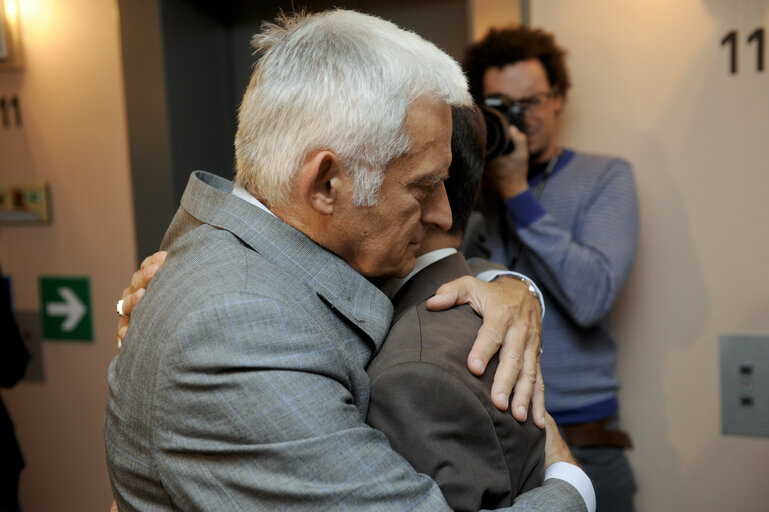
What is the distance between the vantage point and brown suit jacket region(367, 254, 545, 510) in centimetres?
81

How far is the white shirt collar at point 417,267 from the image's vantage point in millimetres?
1051

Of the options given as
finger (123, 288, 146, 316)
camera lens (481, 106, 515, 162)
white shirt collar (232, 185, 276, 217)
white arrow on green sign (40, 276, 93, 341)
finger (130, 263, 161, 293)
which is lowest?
white arrow on green sign (40, 276, 93, 341)

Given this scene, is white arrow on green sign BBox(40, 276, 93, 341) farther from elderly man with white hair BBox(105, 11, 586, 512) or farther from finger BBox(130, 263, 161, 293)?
elderly man with white hair BBox(105, 11, 586, 512)

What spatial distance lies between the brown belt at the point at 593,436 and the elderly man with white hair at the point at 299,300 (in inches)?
30.4

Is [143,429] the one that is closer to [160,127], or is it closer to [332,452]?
[332,452]

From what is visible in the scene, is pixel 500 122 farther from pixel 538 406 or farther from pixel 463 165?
pixel 538 406

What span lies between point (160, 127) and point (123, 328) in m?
1.27

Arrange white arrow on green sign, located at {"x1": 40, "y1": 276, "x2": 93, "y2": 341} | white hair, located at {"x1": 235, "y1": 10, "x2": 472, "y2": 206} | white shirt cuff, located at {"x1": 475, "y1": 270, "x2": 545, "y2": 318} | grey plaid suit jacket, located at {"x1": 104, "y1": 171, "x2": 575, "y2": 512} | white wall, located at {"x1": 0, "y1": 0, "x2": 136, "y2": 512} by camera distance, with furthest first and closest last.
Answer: white arrow on green sign, located at {"x1": 40, "y1": 276, "x2": 93, "y2": 341} → white wall, located at {"x1": 0, "y1": 0, "x2": 136, "y2": 512} → white shirt cuff, located at {"x1": 475, "y1": 270, "x2": 545, "y2": 318} → white hair, located at {"x1": 235, "y1": 10, "x2": 472, "y2": 206} → grey plaid suit jacket, located at {"x1": 104, "y1": 171, "x2": 575, "y2": 512}

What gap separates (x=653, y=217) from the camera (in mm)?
1998

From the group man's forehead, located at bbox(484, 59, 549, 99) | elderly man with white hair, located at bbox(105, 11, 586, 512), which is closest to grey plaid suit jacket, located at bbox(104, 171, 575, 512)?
elderly man with white hair, located at bbox(105, 11, 586, 512)

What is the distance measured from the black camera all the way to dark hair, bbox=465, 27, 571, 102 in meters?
0.14

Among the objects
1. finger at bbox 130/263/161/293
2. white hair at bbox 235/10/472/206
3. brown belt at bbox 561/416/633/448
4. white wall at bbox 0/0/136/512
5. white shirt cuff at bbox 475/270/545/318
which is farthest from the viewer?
white wall at bbox 0/0/136/512

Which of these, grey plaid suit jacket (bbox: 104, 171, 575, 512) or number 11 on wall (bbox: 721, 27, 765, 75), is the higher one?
number 11 on wall (bbox: 721, 27, 765, 75)

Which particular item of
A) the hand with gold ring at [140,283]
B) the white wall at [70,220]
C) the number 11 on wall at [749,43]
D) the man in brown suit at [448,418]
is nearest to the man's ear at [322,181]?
the man in brown suit at [448,418]
